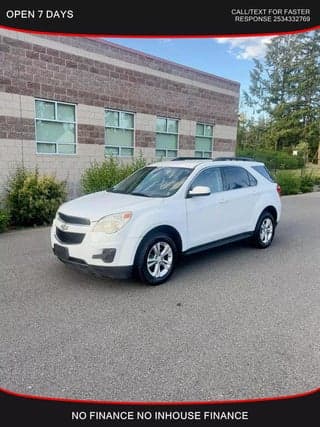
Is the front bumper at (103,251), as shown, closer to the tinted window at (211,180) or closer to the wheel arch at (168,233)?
the wheel arch at (168,233)

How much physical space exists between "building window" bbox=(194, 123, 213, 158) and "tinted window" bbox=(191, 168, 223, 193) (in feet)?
30.5

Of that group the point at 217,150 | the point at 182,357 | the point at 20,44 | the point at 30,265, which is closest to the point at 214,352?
the point at 182,357

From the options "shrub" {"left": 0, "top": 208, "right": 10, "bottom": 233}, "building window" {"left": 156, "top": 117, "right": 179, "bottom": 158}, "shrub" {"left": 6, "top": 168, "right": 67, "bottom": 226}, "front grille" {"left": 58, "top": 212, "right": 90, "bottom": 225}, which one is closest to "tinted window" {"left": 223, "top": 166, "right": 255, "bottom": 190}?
"front grille" {"left": 58, "top": 212, "right": 90, "bottom": 225}

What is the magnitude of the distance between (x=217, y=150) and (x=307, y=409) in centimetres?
1389

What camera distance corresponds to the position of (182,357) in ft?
9.55

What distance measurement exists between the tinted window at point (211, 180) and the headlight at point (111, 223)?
146 centimetres

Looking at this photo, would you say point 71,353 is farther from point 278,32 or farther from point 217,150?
point 217,150

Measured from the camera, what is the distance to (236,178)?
592 cm

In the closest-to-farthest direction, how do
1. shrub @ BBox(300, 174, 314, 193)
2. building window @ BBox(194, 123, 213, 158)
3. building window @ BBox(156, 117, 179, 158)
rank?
building window @ BBox(156, 117, 179, 158) < building window @ BBox(194, 123, 213, 158) < shrub @ BBox(300, 174, 314, 193)

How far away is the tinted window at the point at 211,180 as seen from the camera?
205 inches

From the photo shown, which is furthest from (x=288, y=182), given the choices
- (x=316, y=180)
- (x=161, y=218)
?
(x=161, y=218)

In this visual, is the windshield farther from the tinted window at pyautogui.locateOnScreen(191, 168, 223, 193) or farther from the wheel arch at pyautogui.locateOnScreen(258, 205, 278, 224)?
the wheel arch at pyautogui.locateOnScreen(258, 205, 278, 224)

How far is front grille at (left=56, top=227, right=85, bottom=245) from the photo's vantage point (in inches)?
167

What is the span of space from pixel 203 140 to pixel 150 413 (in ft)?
44.4
